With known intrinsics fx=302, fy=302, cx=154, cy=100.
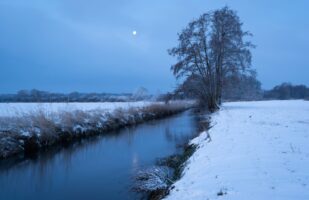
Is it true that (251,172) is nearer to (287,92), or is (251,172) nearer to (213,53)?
(213,53)

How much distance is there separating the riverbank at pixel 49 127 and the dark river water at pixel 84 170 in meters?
0.91

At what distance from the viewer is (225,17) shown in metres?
27.5

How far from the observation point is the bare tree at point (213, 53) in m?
27.6

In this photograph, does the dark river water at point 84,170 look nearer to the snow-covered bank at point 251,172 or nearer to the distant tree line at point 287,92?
the snow-covered bank at point 251,172

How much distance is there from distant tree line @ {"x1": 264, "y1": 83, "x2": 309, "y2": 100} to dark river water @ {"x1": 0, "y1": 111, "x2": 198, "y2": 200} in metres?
95.3

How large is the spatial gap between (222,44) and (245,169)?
910 inches

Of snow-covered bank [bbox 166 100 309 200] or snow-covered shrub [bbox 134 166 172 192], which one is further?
snow-covered shrub [bbox 134 166 172 192]

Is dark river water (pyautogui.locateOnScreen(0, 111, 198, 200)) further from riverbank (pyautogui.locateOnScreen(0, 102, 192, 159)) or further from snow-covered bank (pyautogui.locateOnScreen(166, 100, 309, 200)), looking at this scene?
snow-covered bank (pyautogui.locateOnScreen(166, 100, 309, 200))

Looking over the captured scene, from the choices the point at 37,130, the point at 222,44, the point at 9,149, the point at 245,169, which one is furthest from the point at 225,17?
the point at 245,169

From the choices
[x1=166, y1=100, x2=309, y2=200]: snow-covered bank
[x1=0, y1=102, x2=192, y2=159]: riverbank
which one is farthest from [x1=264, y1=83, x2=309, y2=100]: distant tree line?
[x1=166, y1=100, x2=309, y2=200]: snow-covered bank

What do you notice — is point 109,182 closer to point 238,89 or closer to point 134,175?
point 134,175

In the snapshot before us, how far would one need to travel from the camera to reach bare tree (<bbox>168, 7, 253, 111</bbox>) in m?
27.6

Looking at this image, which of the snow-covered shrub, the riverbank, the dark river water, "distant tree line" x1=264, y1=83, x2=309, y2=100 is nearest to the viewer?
the snow-covered shrub

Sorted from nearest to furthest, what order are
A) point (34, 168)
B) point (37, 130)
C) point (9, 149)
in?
point (34, 168), point (9, 149), point (37, 130)
